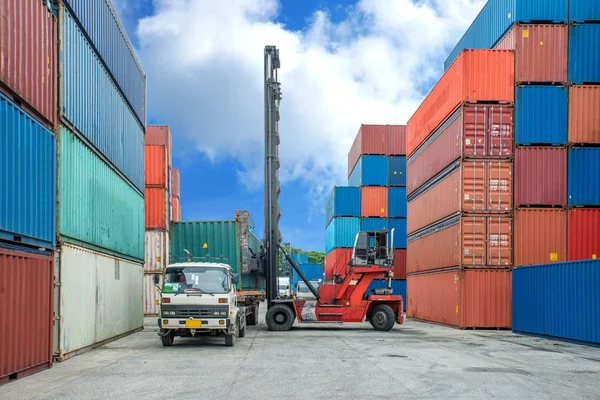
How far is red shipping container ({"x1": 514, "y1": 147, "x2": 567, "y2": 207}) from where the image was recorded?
24.5 m

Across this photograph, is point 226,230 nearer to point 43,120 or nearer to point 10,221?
point 43,120

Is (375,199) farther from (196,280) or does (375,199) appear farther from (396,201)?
(196,280)

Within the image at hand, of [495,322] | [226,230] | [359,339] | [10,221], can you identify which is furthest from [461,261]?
[10,221]

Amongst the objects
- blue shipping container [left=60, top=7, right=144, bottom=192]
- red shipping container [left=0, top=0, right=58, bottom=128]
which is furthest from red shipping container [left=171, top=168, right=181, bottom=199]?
red shipping container [left=0, top=0, right=58, bottom=128]

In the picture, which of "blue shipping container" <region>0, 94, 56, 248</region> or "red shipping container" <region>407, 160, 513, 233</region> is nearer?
"blue shipping container" <region>0, 94, 56, 248</region>

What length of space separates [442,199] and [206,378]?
18.4 metres

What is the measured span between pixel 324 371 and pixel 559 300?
10.7m

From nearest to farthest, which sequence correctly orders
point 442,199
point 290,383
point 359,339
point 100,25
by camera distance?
point 290,383, point 100,25, point 359,339, point 442,199

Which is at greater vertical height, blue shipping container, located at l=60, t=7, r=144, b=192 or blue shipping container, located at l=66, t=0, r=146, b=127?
blue shipping container, located at l=66, t=0, r=146, b=127

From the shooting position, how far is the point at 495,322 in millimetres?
24703

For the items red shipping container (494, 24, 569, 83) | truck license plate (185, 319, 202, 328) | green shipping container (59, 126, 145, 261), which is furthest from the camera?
red shipping container (494, 24, 569, 83)

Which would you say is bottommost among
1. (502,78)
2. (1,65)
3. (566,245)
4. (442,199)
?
(566,245)

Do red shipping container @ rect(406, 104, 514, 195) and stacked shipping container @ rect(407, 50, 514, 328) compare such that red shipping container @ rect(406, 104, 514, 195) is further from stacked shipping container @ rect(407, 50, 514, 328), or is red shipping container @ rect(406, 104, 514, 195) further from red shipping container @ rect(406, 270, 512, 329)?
red shipping container @ rect(406, 270, 512, 329)

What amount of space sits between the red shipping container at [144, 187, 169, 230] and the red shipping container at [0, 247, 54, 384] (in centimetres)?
2039
